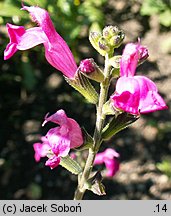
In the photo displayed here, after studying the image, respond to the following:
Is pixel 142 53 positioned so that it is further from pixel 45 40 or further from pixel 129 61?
pixel 45 40

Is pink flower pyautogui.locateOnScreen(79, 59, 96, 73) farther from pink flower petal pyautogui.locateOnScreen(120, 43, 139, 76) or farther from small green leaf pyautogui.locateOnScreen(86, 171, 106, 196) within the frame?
small green leaf pyautogui.locateOnScreen(86, 171, 106, 196)

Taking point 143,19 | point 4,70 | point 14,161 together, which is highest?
point 143,19

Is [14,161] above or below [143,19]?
below

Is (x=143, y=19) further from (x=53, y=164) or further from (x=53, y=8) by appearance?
(x=53, y=164)

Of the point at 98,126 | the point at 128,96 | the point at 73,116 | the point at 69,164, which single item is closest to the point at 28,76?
the point at 73,116

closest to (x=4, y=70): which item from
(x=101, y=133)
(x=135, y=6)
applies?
(x=135, y=6)

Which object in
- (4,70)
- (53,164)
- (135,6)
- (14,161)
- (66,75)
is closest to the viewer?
(53,164)

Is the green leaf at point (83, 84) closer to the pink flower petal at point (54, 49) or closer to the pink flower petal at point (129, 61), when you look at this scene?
the pink flower petal at point (54, 49)

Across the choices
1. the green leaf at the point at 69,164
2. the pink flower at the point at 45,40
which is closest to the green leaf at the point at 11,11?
the pink flower at the point at 45,40
